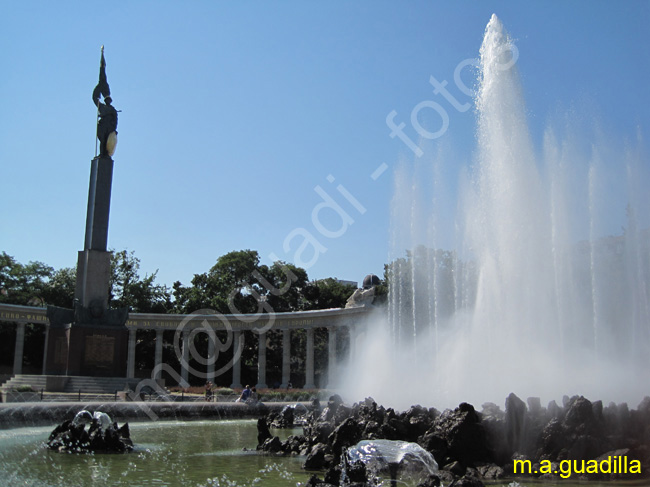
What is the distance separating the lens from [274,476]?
620 inches

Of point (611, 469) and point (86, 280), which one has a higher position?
point (86, 280)

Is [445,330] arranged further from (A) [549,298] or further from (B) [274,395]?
(B) [274,395]

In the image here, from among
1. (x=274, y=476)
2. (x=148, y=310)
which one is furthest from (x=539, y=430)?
(x=148, y=310)

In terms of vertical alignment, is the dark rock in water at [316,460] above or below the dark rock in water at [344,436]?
below

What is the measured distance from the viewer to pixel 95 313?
135 feet

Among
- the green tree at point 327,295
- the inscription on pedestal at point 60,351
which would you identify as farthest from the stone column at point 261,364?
the inscription on pedestal at point 60,351

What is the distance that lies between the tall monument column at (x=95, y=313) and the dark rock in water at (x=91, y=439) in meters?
20.1

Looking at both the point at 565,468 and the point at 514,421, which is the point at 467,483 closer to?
the point at 565,468

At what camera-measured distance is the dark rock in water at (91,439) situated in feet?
65.2

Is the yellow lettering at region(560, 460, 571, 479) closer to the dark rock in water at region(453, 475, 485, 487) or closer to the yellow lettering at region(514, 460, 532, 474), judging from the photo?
the yellow lettering at region(514, 460, 532, 474)

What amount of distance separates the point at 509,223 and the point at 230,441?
608 inches

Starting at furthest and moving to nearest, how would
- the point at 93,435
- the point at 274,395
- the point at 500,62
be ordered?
1. the point at 274,395
2. the point at 500,62
3. the point at 93,435

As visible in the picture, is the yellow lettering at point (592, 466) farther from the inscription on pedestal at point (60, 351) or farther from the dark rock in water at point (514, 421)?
the inscription on pedestal at point (60, 351)

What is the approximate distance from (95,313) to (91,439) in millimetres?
22395
